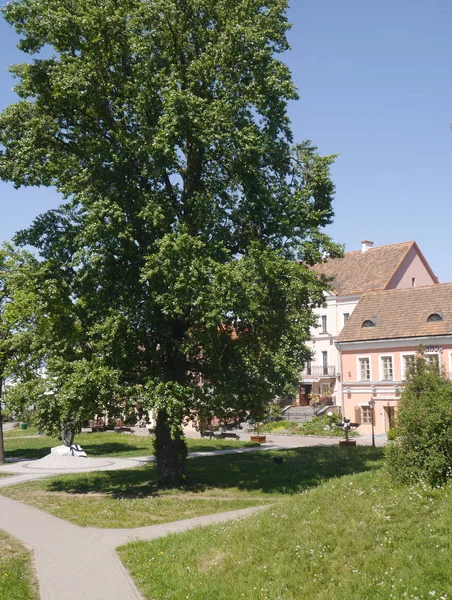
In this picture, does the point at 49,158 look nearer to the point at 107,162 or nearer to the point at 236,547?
the point at 107,162

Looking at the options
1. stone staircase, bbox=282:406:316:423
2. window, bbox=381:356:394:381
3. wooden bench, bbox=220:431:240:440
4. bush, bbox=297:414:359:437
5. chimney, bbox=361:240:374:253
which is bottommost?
wooden bench, bbox=220:431:240:440

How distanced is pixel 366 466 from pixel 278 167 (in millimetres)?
11923

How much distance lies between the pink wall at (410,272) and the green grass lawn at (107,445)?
70.9ft

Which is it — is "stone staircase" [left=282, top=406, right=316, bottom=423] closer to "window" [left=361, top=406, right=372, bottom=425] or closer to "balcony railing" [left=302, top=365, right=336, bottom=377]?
"balcony railing" [left=302, top=365, right=336, bottom=377]

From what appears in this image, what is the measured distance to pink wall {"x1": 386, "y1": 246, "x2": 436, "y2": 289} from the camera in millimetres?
53406

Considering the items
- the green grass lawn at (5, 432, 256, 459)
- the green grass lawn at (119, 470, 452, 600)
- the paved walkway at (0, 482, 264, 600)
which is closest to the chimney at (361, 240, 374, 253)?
the green grass lawn at (5, 432, 256, 459)

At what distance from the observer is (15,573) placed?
38.4 feet

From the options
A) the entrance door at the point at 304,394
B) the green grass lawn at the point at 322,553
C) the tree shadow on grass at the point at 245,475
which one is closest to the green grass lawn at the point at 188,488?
the tree shadow on grass at the point at 245,475

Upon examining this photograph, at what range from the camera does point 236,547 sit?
1162 cm

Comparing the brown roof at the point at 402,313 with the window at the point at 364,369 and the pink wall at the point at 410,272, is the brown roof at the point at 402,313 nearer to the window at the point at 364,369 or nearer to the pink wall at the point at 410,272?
the window at the point at 364,369

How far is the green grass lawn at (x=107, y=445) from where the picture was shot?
1426 inches

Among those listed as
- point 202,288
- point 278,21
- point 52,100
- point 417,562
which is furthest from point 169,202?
point 417,562

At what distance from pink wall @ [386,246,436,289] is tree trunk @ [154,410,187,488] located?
34.2 metres

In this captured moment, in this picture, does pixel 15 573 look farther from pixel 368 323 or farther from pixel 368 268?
pixel 368 268
